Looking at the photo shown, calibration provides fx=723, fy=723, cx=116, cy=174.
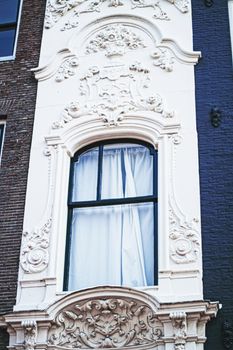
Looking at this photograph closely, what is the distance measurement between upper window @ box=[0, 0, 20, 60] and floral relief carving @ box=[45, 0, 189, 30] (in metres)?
0.93

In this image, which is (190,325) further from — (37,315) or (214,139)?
(214,139)

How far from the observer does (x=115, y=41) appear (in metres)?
14.9

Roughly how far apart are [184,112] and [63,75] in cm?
276

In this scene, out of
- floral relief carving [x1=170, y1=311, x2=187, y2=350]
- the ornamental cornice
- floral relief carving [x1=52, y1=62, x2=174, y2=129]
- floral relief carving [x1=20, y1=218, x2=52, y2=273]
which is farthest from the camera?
the ornamental cornice

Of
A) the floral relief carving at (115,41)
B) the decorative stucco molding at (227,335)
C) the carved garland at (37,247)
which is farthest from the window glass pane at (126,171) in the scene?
the decorative stucco molding at (227,335)

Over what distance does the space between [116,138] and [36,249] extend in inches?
108

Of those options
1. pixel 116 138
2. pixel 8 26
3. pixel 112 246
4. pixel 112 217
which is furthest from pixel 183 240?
pixel 8 26

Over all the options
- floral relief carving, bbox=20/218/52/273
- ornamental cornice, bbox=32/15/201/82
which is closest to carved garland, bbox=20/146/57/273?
floral relief carving, bbox=20/218/52/273

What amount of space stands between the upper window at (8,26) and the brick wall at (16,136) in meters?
0.30

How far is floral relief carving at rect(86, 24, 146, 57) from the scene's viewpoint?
14781 millimetres

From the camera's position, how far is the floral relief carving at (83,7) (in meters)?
15.2

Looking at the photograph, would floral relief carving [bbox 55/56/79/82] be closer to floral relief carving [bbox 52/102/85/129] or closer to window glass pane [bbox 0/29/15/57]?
floral relief carving [bbox 52/102/85/129]

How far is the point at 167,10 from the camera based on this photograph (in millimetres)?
15219

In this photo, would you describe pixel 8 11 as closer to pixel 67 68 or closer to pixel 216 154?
pixel 67 68
